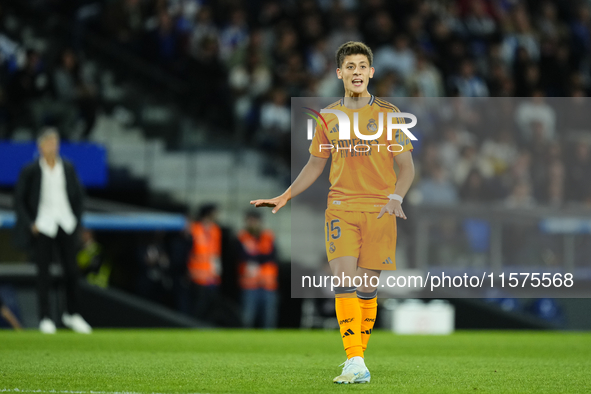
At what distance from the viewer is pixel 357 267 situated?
5.89 meters

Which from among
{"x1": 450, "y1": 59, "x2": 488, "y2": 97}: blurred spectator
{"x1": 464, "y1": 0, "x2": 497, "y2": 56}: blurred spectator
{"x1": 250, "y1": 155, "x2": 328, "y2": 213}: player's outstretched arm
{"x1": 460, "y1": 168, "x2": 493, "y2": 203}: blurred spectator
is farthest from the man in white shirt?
{"x1": 464, "y1": 0, "x2": 497, "y2": 56}: blurred spectator

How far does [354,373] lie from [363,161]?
1.31m

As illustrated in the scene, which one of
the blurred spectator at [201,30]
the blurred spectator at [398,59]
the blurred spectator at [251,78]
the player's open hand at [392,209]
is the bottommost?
the player's open hand at [392,209]

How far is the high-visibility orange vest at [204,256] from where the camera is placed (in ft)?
43.8

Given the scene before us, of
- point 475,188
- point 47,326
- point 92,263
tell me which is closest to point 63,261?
point 47,326

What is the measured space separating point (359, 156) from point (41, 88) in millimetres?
8975

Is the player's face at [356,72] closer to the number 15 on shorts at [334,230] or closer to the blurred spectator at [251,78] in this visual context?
the number 15 on shorts at [334,230]

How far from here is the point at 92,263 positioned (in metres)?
13.3

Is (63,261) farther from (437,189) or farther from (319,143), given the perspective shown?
(437,189)

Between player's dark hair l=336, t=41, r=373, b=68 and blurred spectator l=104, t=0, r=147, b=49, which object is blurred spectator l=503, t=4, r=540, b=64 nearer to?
blurred spectator l=104, t=0, r=147, b=49

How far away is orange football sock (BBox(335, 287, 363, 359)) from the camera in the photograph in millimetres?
5617

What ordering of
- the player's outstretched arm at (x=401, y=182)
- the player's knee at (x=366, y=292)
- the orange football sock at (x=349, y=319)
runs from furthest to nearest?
1. the player's knee at (x=366, y=292)
2. the player's outstretched arm at (x=401, y=182)
3. the orange football sock at (x=349, y=319)

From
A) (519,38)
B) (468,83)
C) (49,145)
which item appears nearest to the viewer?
(49,145)

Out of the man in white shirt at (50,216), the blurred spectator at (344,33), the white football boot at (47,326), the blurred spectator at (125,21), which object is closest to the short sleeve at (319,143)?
the man in white shirt at (50,216)
